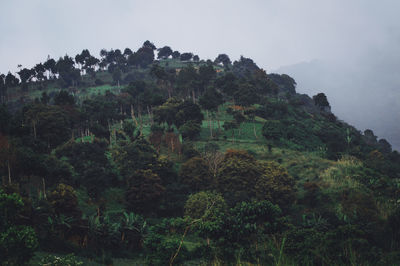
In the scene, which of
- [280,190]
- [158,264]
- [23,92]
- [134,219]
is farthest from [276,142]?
[23,92]

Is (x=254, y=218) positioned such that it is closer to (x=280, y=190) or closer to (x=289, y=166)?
(x=280, y=190)

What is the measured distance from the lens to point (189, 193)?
42.0 metres

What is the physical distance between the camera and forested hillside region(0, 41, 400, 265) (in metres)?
18.2

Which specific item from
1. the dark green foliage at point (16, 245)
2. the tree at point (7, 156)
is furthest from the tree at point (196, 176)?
the dark green foliage at point (16, 245)

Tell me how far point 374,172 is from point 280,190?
17.5 metres

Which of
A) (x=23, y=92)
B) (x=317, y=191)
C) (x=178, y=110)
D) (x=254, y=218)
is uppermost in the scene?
(x=23, y=92)

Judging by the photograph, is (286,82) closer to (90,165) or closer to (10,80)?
(10,80)

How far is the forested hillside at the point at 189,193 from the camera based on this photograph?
1823cm

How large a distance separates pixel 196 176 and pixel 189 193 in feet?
8.68

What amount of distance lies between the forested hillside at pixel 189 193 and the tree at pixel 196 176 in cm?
19

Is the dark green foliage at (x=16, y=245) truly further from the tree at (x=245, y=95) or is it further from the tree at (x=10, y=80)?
the tree at (x=10, y=80)

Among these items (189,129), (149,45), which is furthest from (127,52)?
(189,129)

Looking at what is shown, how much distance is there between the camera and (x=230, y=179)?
4197cm

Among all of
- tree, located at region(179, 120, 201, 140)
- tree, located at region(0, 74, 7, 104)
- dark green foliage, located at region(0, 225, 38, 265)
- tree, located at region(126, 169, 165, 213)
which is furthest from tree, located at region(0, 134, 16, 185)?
tree, located at region(0, 74, 7, 104)
